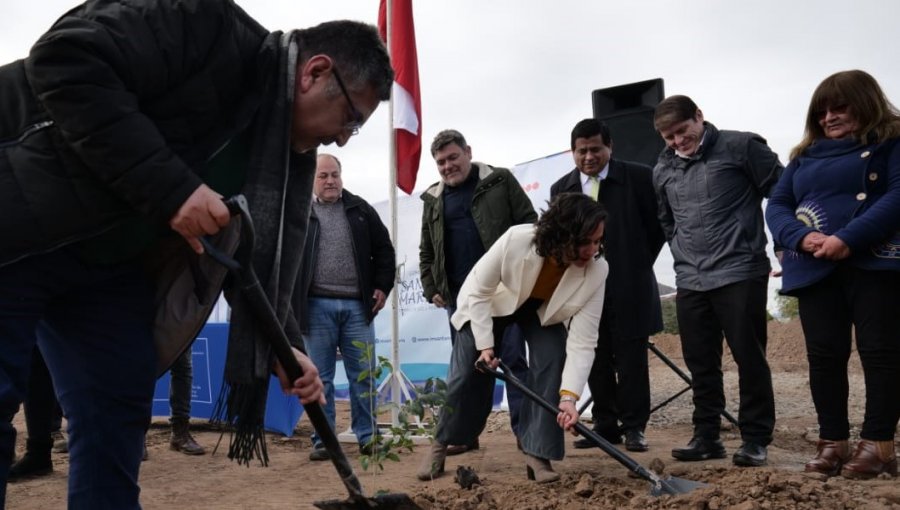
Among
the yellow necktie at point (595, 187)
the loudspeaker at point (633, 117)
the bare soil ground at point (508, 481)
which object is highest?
the loudspeaker at point (633, 117)

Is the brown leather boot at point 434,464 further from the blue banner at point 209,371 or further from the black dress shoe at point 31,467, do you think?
the blue banner at point 209,371

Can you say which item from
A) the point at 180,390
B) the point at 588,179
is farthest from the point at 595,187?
the point at 180,390

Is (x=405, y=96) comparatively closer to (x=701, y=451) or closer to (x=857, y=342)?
(x=701, y=451)

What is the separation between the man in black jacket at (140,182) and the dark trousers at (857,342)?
8.71ft

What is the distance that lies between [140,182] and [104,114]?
0.52 ft

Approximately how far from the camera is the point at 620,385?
4.95 meters

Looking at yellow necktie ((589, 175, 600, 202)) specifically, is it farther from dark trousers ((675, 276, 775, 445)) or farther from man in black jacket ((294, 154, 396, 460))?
man in black jacket ((294, 154, 396, 460))

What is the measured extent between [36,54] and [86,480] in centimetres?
102

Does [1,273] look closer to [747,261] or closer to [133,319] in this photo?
[133,319]

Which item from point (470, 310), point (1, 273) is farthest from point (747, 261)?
point (1, 273)

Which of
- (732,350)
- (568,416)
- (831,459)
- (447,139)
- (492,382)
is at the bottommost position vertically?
(831,459)

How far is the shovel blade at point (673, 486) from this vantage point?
3.42 metres

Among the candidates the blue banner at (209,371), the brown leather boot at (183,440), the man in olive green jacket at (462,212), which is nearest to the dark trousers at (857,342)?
the man in olive green jacket at (462,212)

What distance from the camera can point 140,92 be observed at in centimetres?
184
